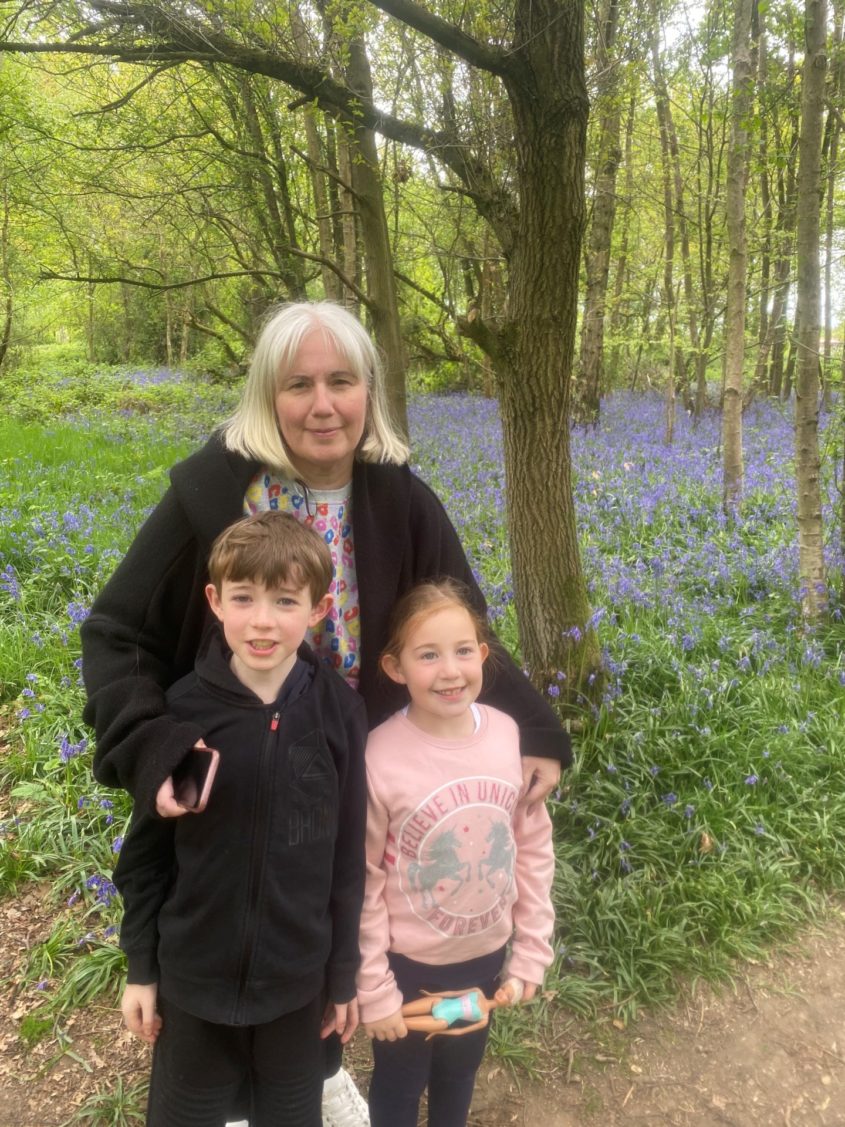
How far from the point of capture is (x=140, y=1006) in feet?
4.94

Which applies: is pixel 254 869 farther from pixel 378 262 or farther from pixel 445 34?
pixel 378 262

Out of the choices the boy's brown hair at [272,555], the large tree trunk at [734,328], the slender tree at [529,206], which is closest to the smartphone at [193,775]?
the boy's brown hair at [272,555]

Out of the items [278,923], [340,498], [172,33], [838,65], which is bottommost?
[278,923]

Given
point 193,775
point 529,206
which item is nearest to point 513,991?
point 193,775

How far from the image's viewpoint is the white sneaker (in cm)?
210

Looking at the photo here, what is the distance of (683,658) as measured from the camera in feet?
12.9

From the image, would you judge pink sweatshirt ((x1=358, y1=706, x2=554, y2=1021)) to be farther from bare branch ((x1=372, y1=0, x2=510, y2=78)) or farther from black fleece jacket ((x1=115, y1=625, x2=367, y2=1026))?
bare branch ((x1=372, y1=0, x2=510, y2=78))

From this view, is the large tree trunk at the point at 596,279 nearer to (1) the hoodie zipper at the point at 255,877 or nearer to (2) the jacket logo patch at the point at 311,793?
(2) the jacket logo patch at the point at 311,793

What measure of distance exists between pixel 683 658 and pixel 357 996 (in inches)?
113

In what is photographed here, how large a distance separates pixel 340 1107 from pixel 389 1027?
757 mm

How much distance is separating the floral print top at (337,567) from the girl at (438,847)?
0.12 metres

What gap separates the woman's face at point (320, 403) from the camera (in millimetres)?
1612

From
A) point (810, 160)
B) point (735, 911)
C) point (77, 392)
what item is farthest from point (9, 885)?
point (77, 392)

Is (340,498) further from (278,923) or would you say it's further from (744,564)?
(744,564)
